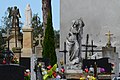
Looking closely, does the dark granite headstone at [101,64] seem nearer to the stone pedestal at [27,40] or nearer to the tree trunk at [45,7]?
the stone pedestal at [27,40]

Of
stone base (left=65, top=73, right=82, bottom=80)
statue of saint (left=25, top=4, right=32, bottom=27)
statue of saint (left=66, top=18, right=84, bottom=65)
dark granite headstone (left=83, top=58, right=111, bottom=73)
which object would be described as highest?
statue of saint (left=25, top=4, right=32, bottom=27)

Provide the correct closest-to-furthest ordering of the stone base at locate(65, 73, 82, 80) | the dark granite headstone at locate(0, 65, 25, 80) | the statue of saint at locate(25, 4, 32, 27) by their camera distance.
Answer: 1. the dark granite headstone at locate(0, 65, 25, 80)
2. the stone base at locate(65, 73, 82, 80)
3. the statue of saint at locate(25, 4, 32, 27)

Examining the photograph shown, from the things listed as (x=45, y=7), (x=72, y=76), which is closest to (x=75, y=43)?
(x=72, y=76)

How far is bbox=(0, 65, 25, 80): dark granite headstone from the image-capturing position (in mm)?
8398

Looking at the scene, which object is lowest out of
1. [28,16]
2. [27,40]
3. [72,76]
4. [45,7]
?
[72,76]

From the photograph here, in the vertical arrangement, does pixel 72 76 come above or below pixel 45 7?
below

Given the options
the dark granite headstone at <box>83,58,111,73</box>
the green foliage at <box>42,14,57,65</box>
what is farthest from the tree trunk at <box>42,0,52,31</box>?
the dark granite headstone at <box>83,58,111,73</box>

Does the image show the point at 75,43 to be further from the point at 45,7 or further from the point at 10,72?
the point at 45,7

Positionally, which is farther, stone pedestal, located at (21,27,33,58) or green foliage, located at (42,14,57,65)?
stone pedestal, located at (21,27,33,58)

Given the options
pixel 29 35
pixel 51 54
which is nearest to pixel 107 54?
pixel 51 54

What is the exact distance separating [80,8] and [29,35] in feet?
11.6

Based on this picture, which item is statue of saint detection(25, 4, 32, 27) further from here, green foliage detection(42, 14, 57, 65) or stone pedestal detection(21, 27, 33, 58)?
green foliage detection(42, 14, 57, 65)

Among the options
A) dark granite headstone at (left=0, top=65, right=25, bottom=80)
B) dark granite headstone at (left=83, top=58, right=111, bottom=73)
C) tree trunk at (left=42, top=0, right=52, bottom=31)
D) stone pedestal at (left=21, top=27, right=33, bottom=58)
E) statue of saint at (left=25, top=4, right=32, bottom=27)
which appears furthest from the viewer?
statue of saint at (left=25, top=4, right=32, bottom=27)

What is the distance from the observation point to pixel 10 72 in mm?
8477
